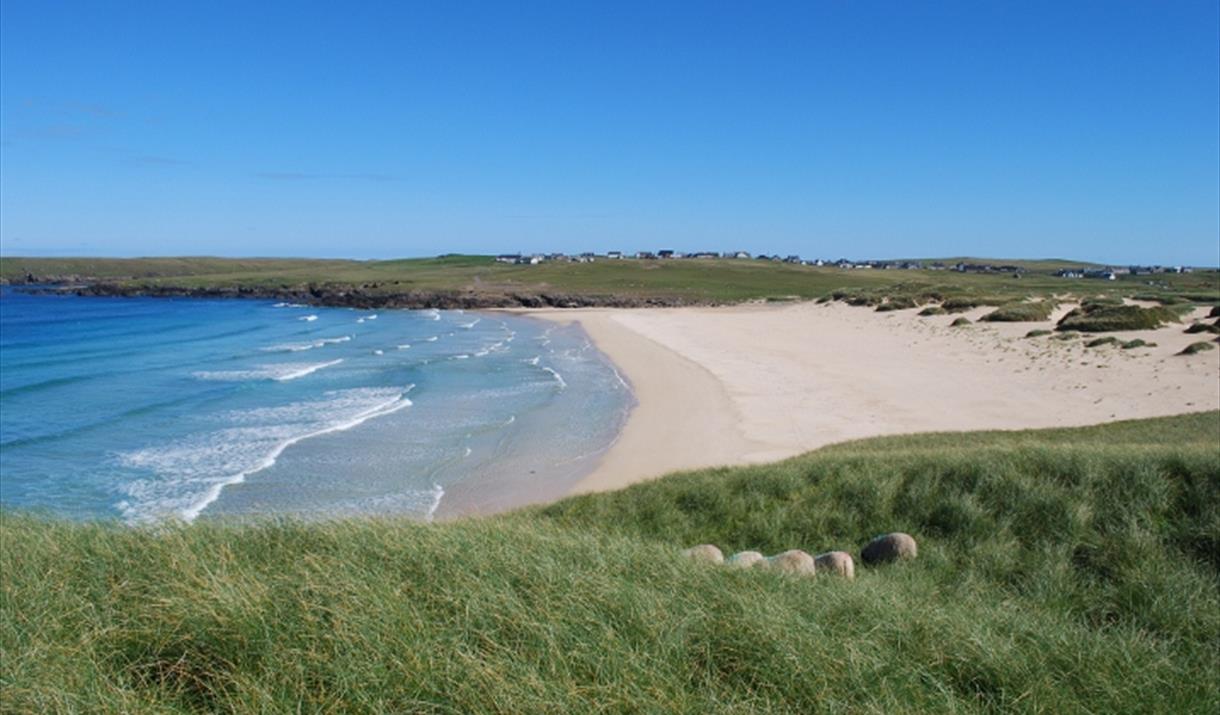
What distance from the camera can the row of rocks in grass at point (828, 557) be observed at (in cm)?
758

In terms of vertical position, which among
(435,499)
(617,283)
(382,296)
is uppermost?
(617,283)

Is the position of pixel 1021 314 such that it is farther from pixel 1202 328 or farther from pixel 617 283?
pixel 617 283

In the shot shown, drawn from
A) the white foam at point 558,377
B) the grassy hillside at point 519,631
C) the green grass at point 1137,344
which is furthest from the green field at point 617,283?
the grassy hillside at point 519,631

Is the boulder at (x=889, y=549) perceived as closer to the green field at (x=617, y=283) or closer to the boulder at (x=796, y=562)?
the boulder at (x=796, y=562)

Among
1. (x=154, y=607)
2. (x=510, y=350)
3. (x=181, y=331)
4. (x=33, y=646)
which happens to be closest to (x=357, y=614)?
(x=154, y=607)

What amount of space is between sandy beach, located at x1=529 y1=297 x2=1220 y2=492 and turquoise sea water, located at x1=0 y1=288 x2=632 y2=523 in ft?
6.50

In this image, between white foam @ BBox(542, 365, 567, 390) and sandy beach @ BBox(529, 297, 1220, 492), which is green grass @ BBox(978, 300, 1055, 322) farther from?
white foam @ BBox(542, 365, 567, 390)

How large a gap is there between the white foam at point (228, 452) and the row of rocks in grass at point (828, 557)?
8686 mm

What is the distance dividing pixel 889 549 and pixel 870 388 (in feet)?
66.2

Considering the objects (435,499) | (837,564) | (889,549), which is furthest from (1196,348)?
(837,564)

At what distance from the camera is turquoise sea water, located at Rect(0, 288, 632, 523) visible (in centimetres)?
1756

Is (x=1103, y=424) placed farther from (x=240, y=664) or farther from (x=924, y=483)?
(x=240, y=664)

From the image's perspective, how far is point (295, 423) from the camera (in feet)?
84.5

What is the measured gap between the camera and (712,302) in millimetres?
90188
